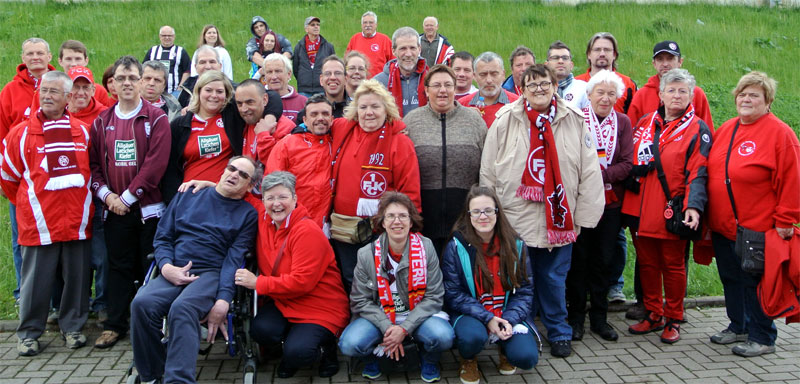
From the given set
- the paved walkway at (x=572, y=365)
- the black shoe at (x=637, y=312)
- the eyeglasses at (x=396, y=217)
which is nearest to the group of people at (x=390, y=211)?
the eyeglasses at (x=396, y=217)

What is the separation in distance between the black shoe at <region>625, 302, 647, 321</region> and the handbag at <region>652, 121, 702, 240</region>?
37.1 inches

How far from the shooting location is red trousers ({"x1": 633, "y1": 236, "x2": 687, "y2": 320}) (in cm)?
514

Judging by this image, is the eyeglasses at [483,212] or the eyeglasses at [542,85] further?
the eyeglasses at [542,85]

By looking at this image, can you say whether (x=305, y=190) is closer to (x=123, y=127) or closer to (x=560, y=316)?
(x=123, y=127)

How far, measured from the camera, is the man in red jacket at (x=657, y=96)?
5.67m

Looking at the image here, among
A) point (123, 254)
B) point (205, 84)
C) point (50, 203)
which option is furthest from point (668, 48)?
point (50, 203)

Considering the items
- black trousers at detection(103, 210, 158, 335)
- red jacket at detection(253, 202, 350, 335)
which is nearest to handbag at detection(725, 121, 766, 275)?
red jacket at detection(253, 202, 350, 335)

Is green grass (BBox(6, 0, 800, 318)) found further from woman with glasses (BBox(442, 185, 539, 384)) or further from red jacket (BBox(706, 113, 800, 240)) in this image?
woman with glasses (BBox(442, 185, 539, 384))

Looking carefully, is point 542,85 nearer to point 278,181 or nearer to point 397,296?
point 397,296

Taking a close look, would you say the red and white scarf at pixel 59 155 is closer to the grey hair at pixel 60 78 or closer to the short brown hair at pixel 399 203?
the grey hair at pixel 60 78

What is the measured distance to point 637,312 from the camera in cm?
567

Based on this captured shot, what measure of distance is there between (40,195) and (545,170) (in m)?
3.74

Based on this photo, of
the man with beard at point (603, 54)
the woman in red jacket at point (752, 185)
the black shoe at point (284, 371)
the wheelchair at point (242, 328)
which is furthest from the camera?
the man with beard at point (603, 54)

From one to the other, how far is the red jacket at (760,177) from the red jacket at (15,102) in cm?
569
